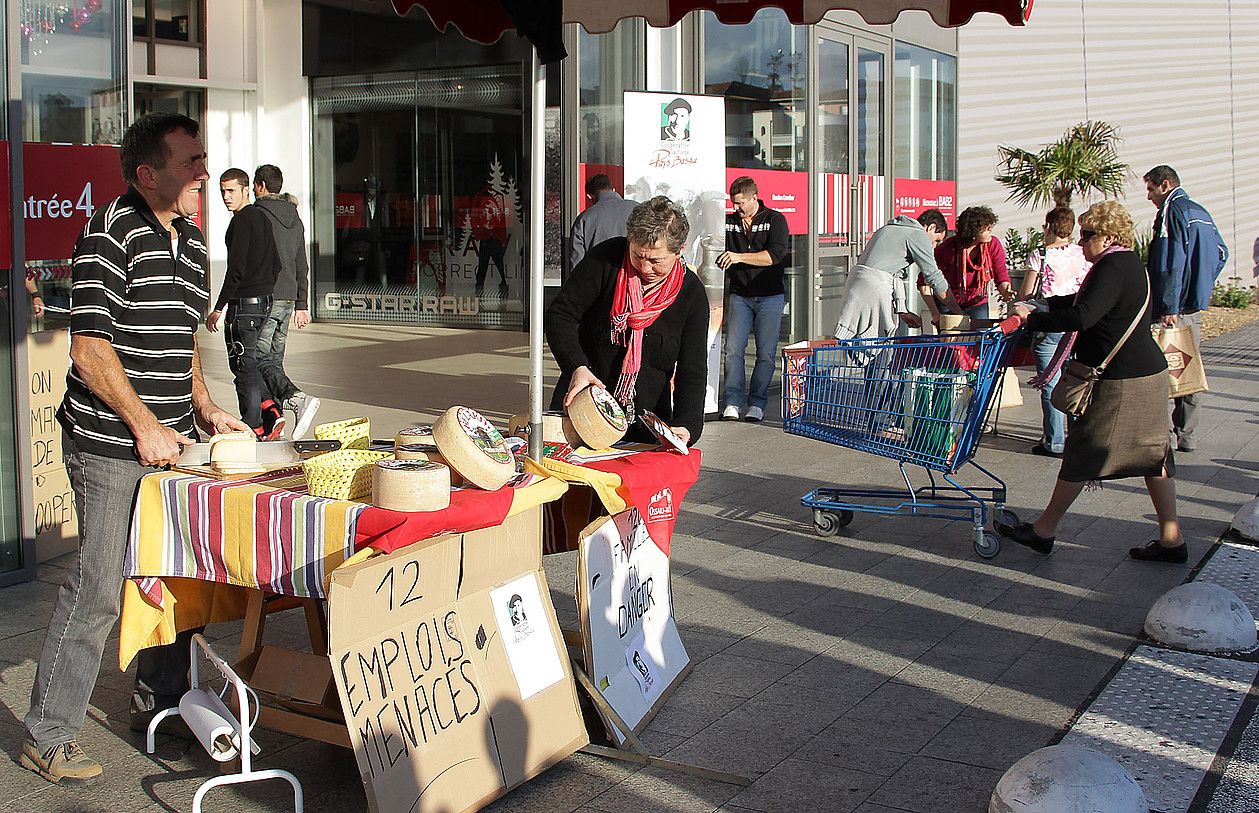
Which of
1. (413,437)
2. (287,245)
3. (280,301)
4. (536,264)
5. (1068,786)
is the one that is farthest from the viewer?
(287,245)

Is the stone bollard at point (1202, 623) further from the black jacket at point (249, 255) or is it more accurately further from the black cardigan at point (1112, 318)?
the black jacket at point (249, 255)

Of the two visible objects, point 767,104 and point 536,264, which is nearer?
point 536,264

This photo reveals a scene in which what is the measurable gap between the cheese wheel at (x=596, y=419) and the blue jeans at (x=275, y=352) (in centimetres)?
563

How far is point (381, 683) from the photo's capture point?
365 cm

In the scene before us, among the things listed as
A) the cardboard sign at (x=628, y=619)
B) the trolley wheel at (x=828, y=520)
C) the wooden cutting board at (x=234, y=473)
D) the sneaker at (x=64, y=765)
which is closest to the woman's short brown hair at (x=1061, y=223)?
the trolley wheel at (x=828, y=520)

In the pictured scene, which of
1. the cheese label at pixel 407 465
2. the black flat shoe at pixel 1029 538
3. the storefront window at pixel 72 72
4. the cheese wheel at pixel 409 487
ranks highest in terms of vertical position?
the storefront window at pixel 72 72

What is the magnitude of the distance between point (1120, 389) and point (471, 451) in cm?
420

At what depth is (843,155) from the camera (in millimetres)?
14992

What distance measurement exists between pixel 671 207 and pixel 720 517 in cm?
323

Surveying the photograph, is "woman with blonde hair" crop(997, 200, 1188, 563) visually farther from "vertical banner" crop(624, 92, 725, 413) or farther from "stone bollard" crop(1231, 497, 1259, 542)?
"vertical banner" crop(624, 92, 725, 413)

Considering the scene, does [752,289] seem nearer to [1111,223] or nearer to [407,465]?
[1111,223]

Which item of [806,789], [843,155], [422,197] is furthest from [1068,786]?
[422,197]

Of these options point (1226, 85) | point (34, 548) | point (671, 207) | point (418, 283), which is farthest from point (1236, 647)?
point (1226, 85)

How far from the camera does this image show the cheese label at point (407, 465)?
3628mm
